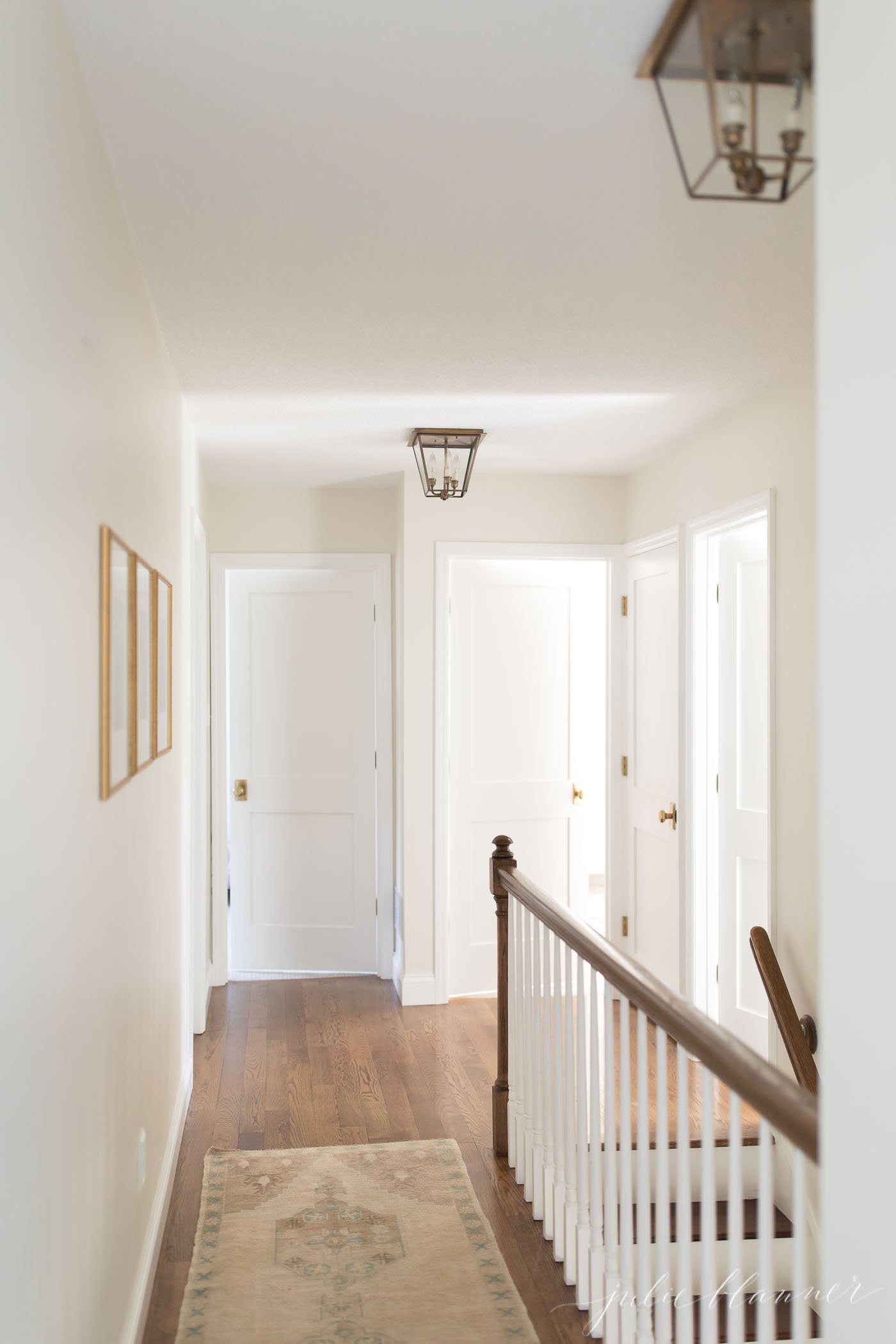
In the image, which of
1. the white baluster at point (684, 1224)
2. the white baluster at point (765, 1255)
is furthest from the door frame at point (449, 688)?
the white baluster at point (765, 1255)

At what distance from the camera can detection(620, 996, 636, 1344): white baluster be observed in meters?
2.09

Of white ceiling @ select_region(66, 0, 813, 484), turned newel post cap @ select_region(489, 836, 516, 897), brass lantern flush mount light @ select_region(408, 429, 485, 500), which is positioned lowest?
turned newel post cap @ select_region(489, 836, 516, 897)

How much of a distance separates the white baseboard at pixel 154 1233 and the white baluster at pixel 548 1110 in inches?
40.3

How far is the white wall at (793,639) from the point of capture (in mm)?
3316

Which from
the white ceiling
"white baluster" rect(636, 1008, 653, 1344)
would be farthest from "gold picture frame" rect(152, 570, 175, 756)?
"white baluster" rect(636, 1008, 653, 1344)

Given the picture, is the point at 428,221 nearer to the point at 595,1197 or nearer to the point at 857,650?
the point at 857,650

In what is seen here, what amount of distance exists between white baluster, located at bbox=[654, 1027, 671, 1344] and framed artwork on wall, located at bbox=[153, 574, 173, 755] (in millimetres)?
1525

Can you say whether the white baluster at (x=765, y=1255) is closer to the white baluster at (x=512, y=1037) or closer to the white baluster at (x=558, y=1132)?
the white baluster at (x=558, y=1132)

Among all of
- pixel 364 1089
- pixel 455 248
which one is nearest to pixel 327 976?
pixel 364 1089

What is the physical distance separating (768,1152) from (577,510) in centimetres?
396

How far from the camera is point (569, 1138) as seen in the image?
8.56 feet

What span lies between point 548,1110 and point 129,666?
162cm

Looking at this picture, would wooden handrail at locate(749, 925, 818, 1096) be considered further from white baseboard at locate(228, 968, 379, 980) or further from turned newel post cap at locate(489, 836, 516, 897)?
white baseboard at locate(228, 968, 379, 980)

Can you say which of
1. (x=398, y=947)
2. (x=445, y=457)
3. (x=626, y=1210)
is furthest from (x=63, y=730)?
(x=398, y=947)
